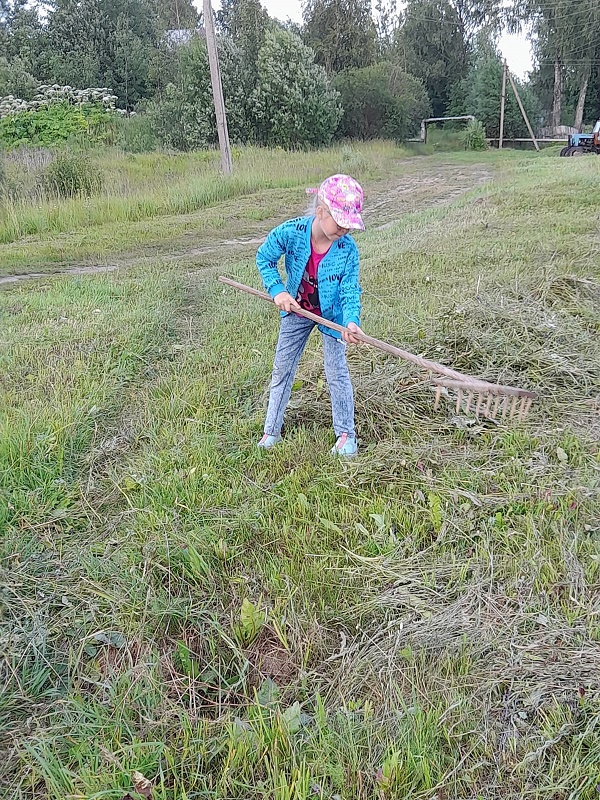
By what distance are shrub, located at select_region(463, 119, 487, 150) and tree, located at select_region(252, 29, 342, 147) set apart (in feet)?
25.0

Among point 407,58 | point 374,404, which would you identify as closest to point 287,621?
point 374,404

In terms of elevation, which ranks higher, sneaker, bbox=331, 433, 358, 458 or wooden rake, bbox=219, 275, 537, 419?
wooden rake, bbox=219, 275, 537, 419

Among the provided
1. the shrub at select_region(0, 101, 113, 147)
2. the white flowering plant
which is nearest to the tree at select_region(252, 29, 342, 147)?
the white flowering plant

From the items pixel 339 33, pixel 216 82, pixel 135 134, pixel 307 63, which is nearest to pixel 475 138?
Result: pixel 339 33

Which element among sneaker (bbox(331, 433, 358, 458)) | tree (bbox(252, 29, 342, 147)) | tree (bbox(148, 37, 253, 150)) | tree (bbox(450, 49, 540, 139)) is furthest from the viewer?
tree (bbox(450, 49, 540, 139))

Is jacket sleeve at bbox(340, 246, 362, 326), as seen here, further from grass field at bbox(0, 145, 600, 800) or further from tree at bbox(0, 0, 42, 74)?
tree at bbox(0, 0, 42, 74)

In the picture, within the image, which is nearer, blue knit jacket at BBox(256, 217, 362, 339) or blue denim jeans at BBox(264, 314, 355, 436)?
blue knit jacket at BBox(256, 217, 362, 339)

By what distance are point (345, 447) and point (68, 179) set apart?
9.64 m

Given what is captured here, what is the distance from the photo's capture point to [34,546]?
2.48m

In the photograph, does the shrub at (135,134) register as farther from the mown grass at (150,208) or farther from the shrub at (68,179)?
the shrub at (68,179)

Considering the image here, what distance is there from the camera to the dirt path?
23.8ft

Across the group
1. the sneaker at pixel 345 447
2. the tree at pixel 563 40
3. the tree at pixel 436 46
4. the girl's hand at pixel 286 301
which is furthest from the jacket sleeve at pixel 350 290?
the tree at pixel 436 46

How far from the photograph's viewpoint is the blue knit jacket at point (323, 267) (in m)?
2.91

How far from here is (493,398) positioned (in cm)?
339
